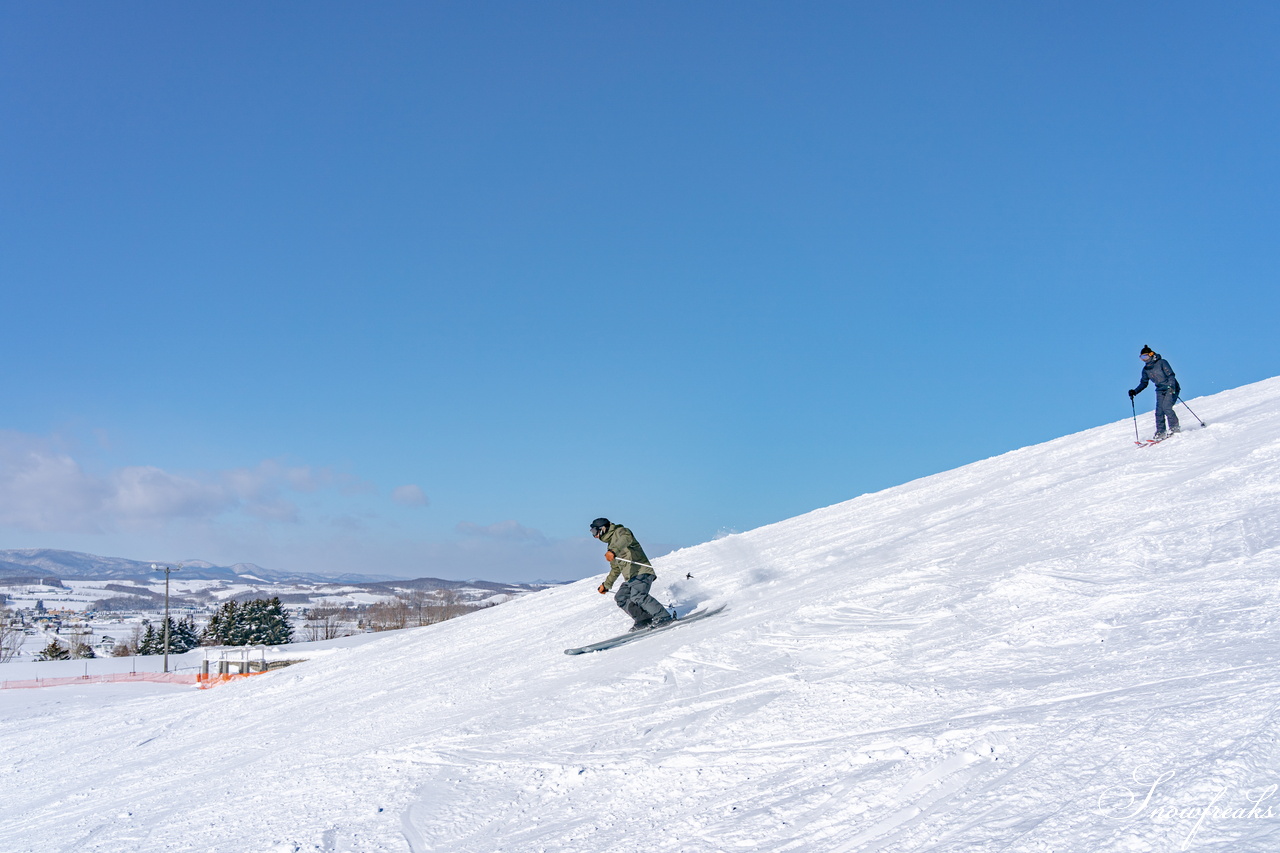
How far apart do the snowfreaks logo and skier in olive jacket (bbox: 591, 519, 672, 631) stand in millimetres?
6767

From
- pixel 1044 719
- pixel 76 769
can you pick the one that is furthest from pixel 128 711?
pixel 1044 719

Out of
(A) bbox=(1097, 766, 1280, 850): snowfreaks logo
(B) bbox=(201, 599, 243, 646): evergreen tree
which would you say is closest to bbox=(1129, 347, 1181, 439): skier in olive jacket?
(A) bbox=(1097, 766, 1280, 850): snowfreaks logo

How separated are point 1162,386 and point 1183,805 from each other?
41.1ft

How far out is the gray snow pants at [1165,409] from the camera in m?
13.6

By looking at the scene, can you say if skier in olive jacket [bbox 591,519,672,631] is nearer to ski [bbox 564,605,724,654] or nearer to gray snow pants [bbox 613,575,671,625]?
gray snow pants [bbox 613,575,671,625]

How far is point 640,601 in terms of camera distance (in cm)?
1012

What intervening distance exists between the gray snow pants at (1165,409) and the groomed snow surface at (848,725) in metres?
1.79

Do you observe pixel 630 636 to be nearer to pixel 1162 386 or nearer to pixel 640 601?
pixel 640 601

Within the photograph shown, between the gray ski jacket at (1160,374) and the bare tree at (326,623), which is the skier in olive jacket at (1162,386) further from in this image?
the bare tree at (326,623)

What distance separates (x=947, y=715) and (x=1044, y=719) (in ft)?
1.92

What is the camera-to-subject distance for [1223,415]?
15148 millimetres

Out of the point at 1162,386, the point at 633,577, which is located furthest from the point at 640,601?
the point at 1162,386

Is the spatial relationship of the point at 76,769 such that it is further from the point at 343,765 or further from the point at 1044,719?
the point at 1044,719

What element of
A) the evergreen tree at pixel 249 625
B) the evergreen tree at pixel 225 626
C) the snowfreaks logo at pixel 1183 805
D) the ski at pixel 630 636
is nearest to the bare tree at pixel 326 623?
the evergreen tree at pixel 249 625
